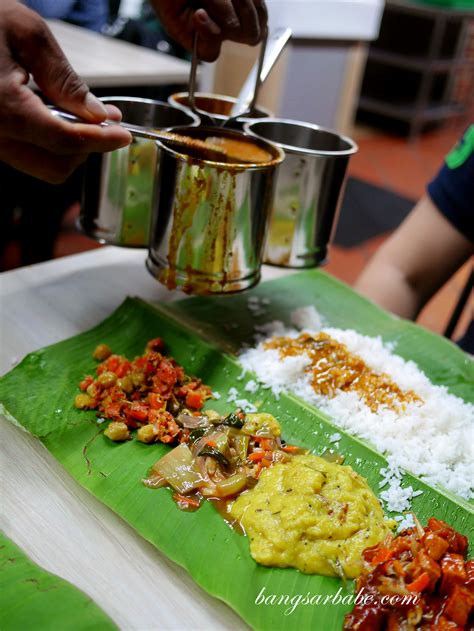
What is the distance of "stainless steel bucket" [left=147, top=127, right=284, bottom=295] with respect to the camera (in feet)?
5.74

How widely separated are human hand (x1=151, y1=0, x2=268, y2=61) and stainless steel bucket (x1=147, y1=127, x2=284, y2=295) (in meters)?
0.33

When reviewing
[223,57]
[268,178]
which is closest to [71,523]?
→ [268,178]

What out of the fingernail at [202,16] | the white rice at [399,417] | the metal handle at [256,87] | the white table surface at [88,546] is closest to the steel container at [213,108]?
the metal handle at [256,87]

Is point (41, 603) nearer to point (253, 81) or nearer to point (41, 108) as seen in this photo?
point (41, 108)

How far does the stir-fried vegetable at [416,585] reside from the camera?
1.23 meters

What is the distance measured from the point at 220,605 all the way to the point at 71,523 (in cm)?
38

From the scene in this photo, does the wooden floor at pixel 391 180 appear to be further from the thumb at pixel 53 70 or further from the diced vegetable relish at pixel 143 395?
the thumb at pixel 53 70

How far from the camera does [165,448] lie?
1.65 m

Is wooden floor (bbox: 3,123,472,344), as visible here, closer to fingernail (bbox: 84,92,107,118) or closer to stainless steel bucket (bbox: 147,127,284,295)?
stainless steel bucket (bbox: 147,127,284,295)

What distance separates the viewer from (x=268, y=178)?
1.84 metres

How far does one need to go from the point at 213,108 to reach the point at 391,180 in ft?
18.0

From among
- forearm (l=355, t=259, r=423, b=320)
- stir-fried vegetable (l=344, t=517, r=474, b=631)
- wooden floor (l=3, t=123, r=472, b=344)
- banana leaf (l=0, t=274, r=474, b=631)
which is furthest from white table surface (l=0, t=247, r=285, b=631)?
wooden floor (l=3, t=123, r=472, b=344)

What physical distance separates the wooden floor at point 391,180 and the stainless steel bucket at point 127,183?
2.63m

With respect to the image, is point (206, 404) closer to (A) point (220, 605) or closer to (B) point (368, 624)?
(A) point (220, 605)
